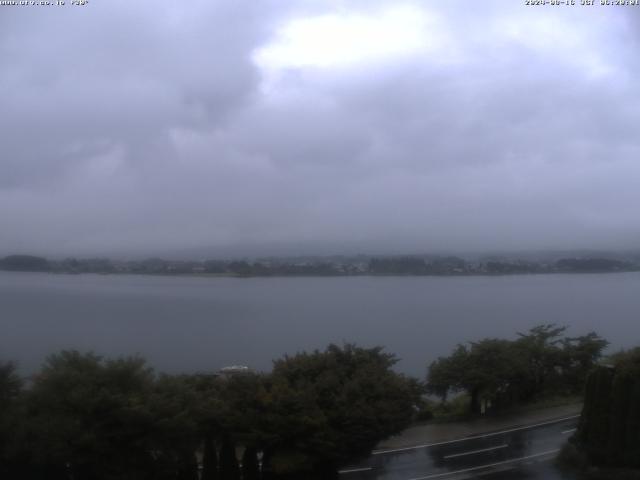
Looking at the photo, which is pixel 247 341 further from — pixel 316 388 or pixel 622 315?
pixel 622 315

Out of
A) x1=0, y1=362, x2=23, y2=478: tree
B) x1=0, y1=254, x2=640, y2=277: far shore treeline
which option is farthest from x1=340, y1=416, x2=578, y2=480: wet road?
x1=0, y1=254, x2=640, y2=277: far shore treeline

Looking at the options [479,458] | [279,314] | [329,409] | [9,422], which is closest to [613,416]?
[479,458]

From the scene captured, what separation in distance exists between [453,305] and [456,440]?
45.2 meters

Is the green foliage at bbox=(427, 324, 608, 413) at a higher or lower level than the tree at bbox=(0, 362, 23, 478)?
lower

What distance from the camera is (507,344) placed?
2488 cm

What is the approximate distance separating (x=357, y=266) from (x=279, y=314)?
16.8 meters

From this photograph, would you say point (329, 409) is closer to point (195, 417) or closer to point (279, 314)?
point (195, 417)

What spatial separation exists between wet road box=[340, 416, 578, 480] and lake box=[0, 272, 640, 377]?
1264 centimetres

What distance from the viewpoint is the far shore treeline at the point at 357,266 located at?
56.7 meters

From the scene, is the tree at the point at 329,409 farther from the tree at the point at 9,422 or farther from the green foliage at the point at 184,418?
the tree at the point at 9,422

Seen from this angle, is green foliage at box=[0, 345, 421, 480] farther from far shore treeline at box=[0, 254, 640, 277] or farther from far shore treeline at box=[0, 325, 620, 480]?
far shore treeline at box=[0, 254, 640, 277]

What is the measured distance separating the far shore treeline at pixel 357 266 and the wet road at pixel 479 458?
37.3 m

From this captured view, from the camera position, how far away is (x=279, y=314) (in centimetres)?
5362

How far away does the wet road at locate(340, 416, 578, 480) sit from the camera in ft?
52.3
